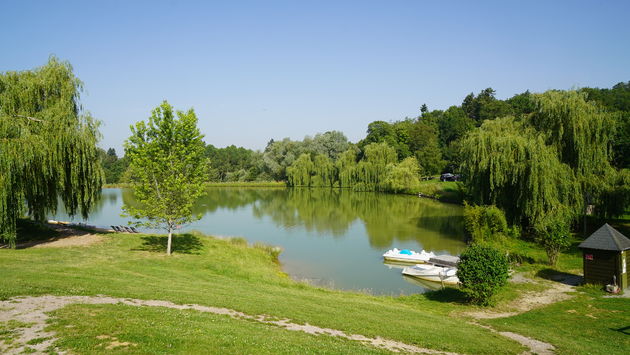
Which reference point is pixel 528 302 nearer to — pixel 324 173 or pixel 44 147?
pixel 44 147

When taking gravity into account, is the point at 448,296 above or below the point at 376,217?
below

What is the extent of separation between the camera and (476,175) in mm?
29266

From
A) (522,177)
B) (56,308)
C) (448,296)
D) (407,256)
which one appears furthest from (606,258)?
(56,308)

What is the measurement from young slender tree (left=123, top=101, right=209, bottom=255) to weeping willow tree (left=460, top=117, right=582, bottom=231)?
64.7 ft

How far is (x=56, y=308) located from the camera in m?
8.58

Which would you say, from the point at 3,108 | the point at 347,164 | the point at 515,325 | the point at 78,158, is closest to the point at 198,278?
the point at 78,158

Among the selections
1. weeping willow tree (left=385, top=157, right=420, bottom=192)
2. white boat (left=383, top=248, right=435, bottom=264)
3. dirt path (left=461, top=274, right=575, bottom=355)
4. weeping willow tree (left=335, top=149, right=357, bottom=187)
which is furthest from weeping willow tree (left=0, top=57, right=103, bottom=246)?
weeping willow tree (left=335, top=149, right=357, bottom=187)

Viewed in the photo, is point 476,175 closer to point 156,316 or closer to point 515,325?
point 515,325

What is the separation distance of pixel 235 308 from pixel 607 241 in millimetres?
14048

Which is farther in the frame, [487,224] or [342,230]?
[342,230]

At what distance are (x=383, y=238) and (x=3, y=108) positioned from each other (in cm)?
2473

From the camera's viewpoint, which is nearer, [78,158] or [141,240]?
[78,158]

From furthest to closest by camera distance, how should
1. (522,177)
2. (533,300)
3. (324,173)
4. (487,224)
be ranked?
(324,173), (522,177), (487,224), (533,300)

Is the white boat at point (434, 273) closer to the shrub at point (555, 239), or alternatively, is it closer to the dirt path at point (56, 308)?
the shrub at point (555, 239)
